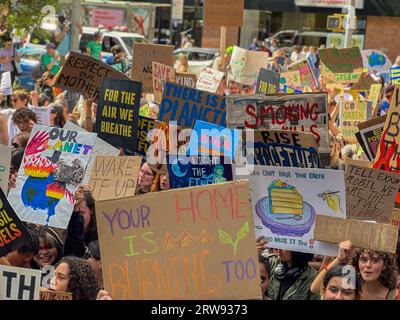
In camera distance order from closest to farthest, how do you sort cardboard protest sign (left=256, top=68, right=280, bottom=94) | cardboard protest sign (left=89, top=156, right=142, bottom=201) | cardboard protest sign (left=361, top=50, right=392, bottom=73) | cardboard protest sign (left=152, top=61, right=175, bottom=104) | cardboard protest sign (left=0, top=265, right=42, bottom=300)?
cardboard protest sign (left=0, top=265, right=42, bottom=300) → cardboard protest sign (left=89, top=156, right=142, bottom=201) → cardboard protest sign (left=152, top=61, right=175, bottom=104) → cardboard protest sign (left=256, top=68, right=280, bottom=94) → cardboard protest sign (left=361, top=50, right=392, bottom=73)

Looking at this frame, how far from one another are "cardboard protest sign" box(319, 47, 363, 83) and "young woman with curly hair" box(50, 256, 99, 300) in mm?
11209

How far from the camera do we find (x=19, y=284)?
5113mm

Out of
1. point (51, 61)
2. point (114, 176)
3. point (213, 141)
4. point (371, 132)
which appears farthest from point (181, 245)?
point (51, 61)

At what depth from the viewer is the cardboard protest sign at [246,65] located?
17.5m

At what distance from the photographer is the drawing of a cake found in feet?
22.8

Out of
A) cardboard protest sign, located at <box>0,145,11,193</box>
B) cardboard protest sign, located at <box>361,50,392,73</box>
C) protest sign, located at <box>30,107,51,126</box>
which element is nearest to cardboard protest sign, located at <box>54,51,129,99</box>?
protest sign, located at <box>30,107,51,126</box>

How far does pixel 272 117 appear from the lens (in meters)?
9.50

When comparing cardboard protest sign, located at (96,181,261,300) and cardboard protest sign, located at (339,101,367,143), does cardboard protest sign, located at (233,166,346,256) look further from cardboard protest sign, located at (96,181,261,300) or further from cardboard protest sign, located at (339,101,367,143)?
cardboard protest sign, located at (339,101,367,143)

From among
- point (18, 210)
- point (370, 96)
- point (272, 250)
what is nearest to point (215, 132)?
point (272, 250)

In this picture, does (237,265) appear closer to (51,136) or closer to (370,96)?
(51,136)

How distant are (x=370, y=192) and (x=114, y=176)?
1.61 m

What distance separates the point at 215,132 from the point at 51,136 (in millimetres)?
1196

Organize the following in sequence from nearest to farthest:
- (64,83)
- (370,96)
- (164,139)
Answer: (164,139) < (64,83) < (370,96)

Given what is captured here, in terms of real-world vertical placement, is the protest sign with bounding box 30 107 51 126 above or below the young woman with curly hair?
below
